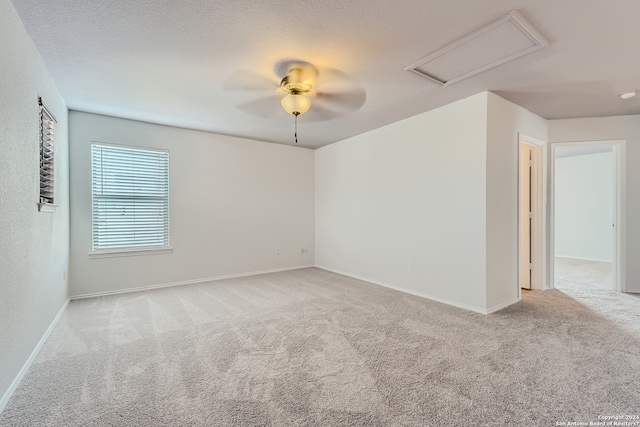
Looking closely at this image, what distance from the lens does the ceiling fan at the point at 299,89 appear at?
260 cm

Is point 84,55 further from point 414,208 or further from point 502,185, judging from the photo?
point 502,185

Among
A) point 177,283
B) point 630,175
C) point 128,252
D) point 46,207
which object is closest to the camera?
point 46,207

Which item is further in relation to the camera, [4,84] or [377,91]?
[377,91]

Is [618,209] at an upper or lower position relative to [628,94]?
lower

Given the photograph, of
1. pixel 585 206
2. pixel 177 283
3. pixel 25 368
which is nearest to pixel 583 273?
pixel 585 206

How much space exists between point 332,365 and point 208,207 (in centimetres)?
345

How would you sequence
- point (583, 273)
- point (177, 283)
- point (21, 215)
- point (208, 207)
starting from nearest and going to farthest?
point (21, 215) → point (177, 283) → point (208, 207) → point (583, 273)

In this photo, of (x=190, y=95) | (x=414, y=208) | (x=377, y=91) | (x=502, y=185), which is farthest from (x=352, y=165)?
(x=190, y=95)

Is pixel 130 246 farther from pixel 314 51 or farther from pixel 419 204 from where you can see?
pixel 419 204

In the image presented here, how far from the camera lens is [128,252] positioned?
4.03 metres

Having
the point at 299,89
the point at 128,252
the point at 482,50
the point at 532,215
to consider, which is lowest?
the point at 128,252

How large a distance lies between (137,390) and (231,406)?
0.66 m

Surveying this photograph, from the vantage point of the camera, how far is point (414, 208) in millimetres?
3902

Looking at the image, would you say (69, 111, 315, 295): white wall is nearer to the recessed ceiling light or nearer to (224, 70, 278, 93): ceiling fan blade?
(224, 70, 278, 93): ceiling fan blade
